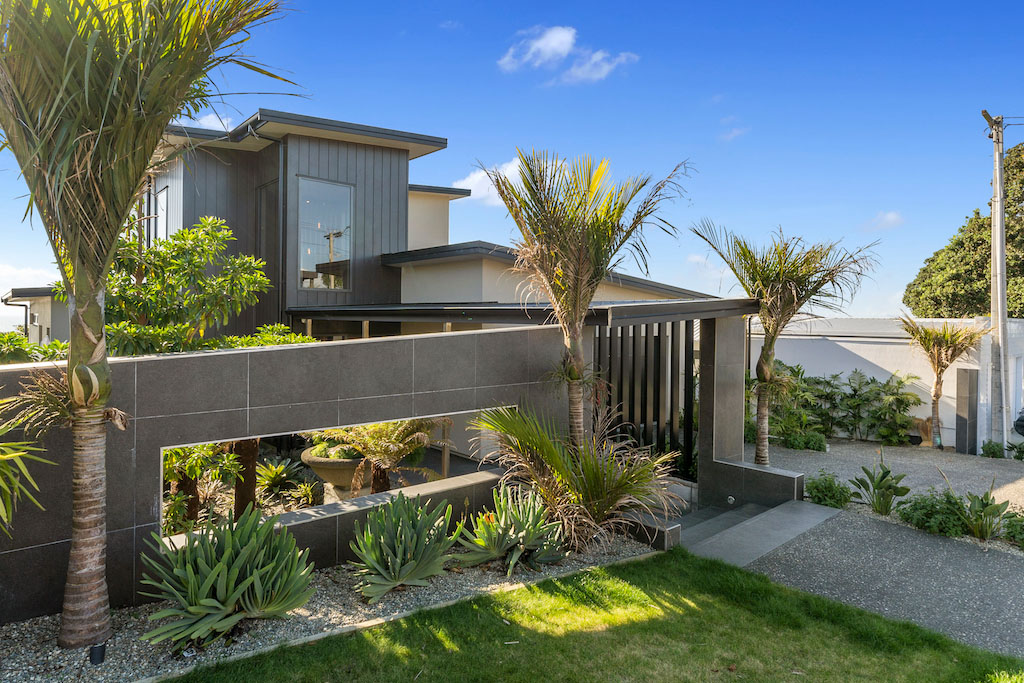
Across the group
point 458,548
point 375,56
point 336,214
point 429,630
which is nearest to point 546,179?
point 458,548

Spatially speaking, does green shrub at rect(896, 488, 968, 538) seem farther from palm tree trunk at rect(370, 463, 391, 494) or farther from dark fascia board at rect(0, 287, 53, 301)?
dark fascia board at rect(0, 287, 53, 301)

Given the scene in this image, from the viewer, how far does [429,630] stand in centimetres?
437

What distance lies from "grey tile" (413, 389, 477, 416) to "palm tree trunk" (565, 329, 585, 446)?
1036 millimetres

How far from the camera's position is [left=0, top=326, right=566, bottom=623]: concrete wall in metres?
4.18

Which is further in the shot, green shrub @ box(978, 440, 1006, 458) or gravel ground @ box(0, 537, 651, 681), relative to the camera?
green shrub @ box(978, 440, 1006, 458)

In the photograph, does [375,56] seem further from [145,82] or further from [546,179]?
[145,82]

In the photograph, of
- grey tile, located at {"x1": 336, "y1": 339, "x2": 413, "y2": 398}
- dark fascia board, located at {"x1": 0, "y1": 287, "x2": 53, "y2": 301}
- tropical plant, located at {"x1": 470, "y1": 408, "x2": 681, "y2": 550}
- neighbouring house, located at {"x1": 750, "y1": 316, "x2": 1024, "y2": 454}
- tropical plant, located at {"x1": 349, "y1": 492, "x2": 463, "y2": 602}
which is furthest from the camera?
dark fascia board, located at {"x1": 0, "y1": 287, "x2": 53, "y2": 301}

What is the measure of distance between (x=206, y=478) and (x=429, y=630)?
13.6ft

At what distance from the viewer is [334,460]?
24.5 feet

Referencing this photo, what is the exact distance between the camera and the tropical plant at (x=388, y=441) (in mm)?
6867

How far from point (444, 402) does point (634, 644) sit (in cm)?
285

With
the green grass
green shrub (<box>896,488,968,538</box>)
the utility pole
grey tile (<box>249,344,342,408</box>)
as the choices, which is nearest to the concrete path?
green shrub (<box>896,488,968,538</box>)

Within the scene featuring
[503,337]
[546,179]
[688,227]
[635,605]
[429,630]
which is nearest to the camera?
[429,630]

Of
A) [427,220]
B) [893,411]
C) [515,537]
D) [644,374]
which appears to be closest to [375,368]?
[515,537]
